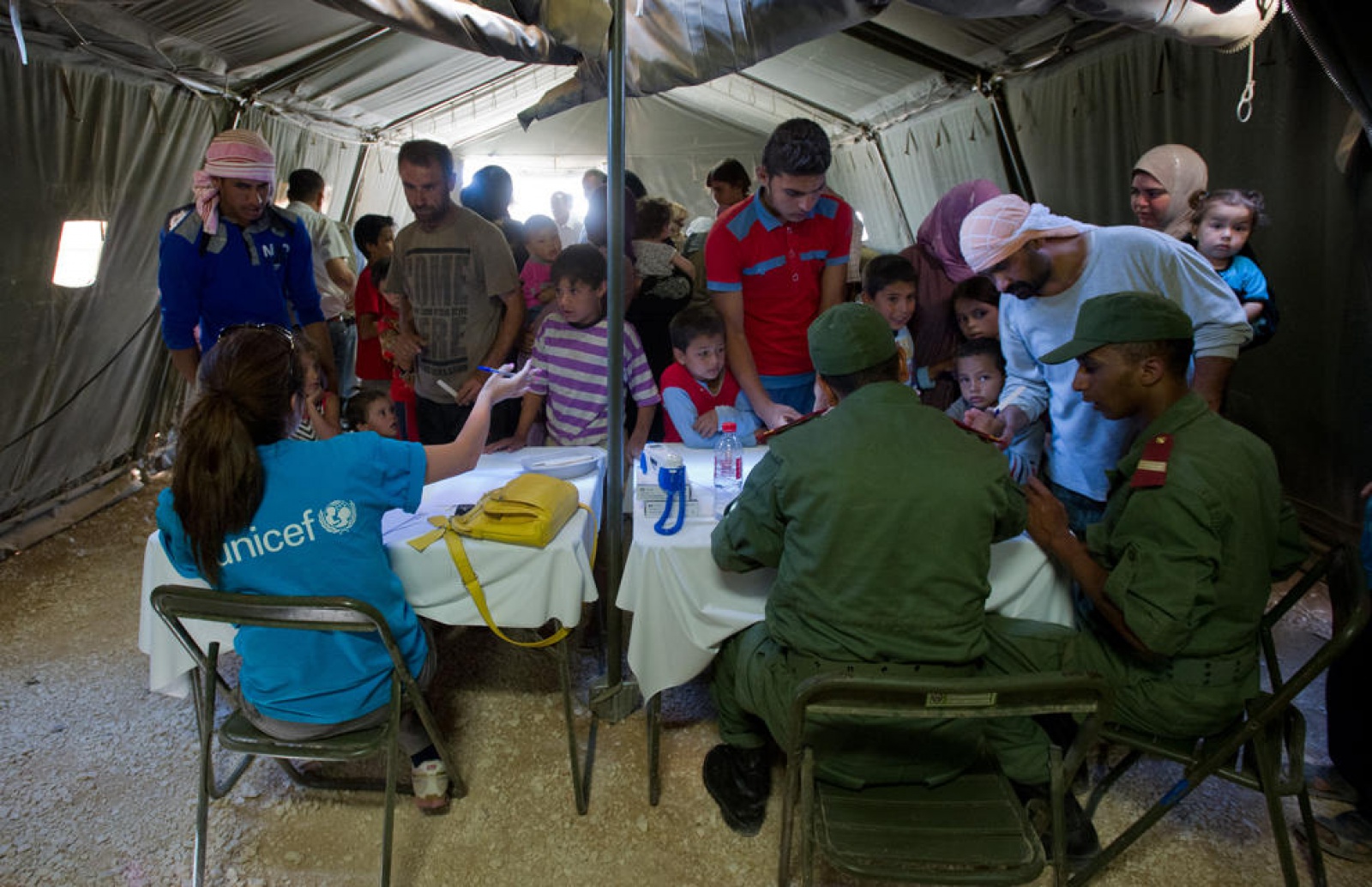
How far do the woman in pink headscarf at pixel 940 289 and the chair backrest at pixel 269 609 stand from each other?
8.49 ft

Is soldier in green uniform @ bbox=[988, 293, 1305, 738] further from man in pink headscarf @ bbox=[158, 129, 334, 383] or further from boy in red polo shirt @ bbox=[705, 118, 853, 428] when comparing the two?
man in pink headscarf @ bbox=[158, 129, 334, 383]

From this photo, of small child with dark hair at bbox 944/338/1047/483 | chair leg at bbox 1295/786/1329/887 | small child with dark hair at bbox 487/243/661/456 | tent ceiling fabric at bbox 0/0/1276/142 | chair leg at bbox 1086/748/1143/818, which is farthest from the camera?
small child with dark hair at bbox 487/243/661/456

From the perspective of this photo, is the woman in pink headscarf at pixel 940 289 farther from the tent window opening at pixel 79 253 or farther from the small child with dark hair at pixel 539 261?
the tent window opening at pixel 79 253

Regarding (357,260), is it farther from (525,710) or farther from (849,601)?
(849,601)

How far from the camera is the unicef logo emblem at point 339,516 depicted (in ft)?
6.44

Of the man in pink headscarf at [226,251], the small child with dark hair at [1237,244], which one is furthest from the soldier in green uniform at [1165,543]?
the man in pink headscarf at [226,251]

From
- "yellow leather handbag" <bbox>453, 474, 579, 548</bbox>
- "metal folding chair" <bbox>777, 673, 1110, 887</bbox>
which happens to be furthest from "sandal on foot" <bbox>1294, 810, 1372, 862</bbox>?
"yellow leather handbag" <bbox>453, 474, 579, 548</bbox>

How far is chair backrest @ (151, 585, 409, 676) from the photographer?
176 cm

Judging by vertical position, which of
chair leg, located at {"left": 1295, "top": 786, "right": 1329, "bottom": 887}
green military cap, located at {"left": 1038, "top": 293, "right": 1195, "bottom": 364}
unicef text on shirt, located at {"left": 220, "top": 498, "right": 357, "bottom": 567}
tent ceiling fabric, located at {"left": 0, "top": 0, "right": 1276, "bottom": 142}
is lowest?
chair leg, located at {"left": 1295, "top": 786, "right": 1329, "bottom": 887}

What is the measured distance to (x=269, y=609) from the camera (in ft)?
5.81

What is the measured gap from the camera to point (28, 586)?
392 cm

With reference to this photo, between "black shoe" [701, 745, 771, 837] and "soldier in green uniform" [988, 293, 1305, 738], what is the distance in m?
0.78

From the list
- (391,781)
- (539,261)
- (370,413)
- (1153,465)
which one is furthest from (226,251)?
(1153,465)

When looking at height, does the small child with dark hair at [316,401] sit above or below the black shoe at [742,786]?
above
